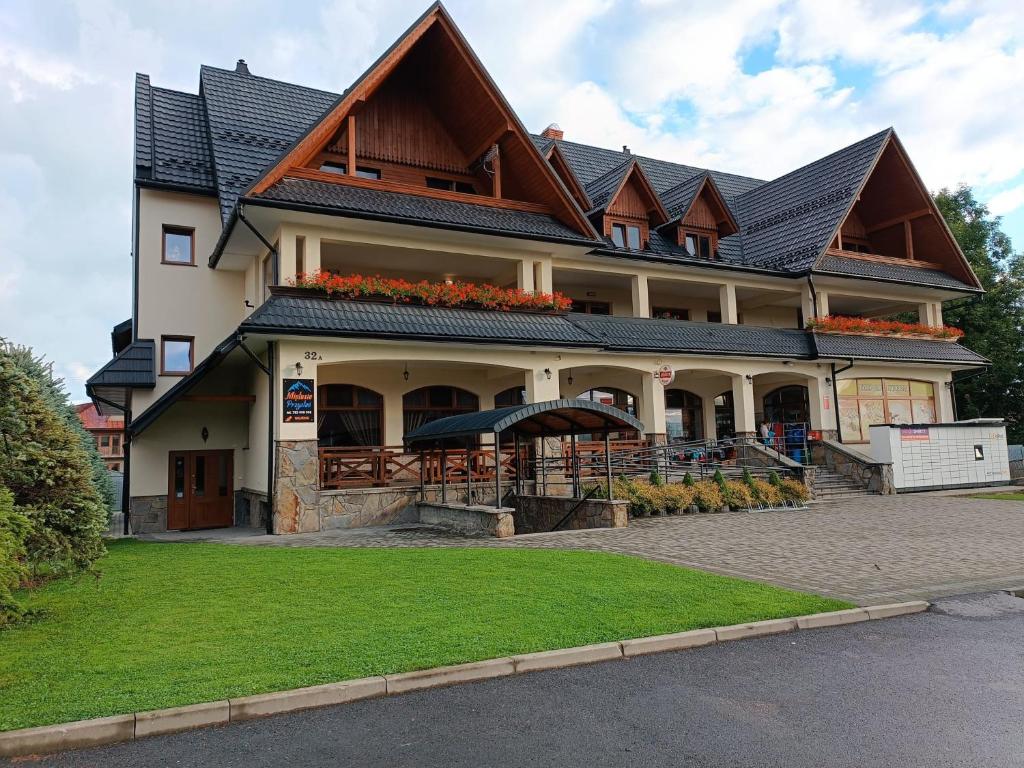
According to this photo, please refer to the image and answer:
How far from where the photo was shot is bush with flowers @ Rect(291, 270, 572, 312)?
16688 mm

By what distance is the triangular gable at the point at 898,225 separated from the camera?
26594 millimetres

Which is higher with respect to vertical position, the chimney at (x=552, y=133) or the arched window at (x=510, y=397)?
the chimney at (x=552, y=133)

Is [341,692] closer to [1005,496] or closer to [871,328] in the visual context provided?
[1005,496]

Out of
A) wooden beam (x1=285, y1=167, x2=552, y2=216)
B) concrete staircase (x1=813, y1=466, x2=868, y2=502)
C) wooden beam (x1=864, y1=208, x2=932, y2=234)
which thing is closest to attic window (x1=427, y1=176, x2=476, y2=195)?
wooden beam (x1=285, y1=167, x2=552, y2=216)

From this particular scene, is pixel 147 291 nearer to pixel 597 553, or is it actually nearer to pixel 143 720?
pixel 597 553

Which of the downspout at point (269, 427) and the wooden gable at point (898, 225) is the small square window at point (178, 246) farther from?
the wooden gable at point (898, 225)

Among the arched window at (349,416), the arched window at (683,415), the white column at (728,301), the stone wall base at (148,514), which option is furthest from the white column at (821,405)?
the stone wall base at (148,514)

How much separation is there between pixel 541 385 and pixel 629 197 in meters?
8.05

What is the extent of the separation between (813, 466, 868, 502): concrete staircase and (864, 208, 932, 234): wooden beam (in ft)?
37.2

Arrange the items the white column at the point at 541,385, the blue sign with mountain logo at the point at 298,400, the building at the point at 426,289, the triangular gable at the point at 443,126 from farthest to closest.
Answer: the white column at the point at 541,385, the triangular gable at the point at 443,126, the building at the point at 426,289, the blue sign with mountain logo at the point at 298,400

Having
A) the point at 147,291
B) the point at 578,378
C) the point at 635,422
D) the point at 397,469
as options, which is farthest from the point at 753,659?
the point at 147,291

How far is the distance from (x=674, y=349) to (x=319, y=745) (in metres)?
18.4

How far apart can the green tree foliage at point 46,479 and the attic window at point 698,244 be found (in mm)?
20601

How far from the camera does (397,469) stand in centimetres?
1853
